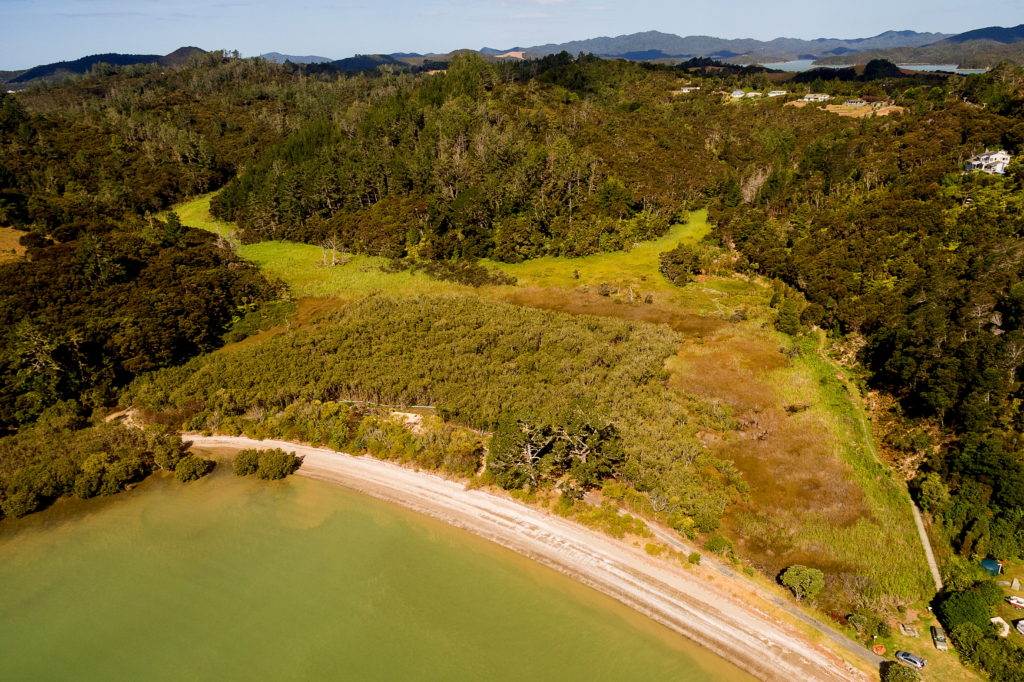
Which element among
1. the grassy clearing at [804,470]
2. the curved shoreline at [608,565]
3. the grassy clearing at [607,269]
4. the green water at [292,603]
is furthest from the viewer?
the grassy clearing at [607,269]

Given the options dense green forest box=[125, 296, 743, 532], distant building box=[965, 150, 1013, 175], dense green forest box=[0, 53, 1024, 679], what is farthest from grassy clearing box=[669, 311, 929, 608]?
distant building box=[965, 150, 1013, 175]

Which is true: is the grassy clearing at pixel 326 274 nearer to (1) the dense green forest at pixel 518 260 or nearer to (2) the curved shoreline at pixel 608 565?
(1) the dense green forest at pixel 518 260

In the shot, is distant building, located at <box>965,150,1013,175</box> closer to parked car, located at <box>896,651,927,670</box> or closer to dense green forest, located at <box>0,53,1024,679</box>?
dense green forest, located at <box>0,53,1024,679</box>

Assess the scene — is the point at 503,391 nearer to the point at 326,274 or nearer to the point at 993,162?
the point at 326,274

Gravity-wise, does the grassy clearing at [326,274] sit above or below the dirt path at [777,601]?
above

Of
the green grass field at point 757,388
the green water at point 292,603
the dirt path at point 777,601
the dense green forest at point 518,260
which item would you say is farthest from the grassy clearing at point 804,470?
the green water at point 292,603

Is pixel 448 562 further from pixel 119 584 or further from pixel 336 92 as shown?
pixel 336 92
